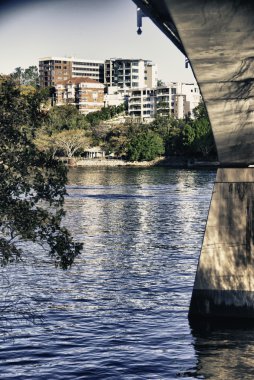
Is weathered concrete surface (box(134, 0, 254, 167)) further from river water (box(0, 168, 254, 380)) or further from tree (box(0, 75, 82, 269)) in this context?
river water (box(0, 168, 254, 380))

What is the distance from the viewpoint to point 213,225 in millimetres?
28266

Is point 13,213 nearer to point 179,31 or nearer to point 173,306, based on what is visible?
point 179,31

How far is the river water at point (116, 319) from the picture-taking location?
25953 mm

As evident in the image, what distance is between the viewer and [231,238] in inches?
1110

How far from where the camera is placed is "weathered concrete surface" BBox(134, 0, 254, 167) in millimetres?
24500

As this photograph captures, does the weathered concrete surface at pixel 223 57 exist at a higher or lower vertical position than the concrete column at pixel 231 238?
higher

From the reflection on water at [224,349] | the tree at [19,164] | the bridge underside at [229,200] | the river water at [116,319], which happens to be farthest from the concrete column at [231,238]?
the tree at [19,164]

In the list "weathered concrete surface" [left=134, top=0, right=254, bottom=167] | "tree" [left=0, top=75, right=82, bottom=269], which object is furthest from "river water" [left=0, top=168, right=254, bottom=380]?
"weathered concrete surface" [left=134, top=0, right=254, bottom=167]

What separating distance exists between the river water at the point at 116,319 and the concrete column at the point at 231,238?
1.77m

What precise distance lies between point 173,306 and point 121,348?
23.1 ft

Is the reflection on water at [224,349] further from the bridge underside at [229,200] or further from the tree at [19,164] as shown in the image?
the tree at [19,164]

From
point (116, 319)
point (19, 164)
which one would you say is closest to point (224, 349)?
point (116, 319)

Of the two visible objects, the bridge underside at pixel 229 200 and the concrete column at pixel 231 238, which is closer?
the bridge underside at pixel 229 200

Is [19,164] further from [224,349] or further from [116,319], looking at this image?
[116,319]
